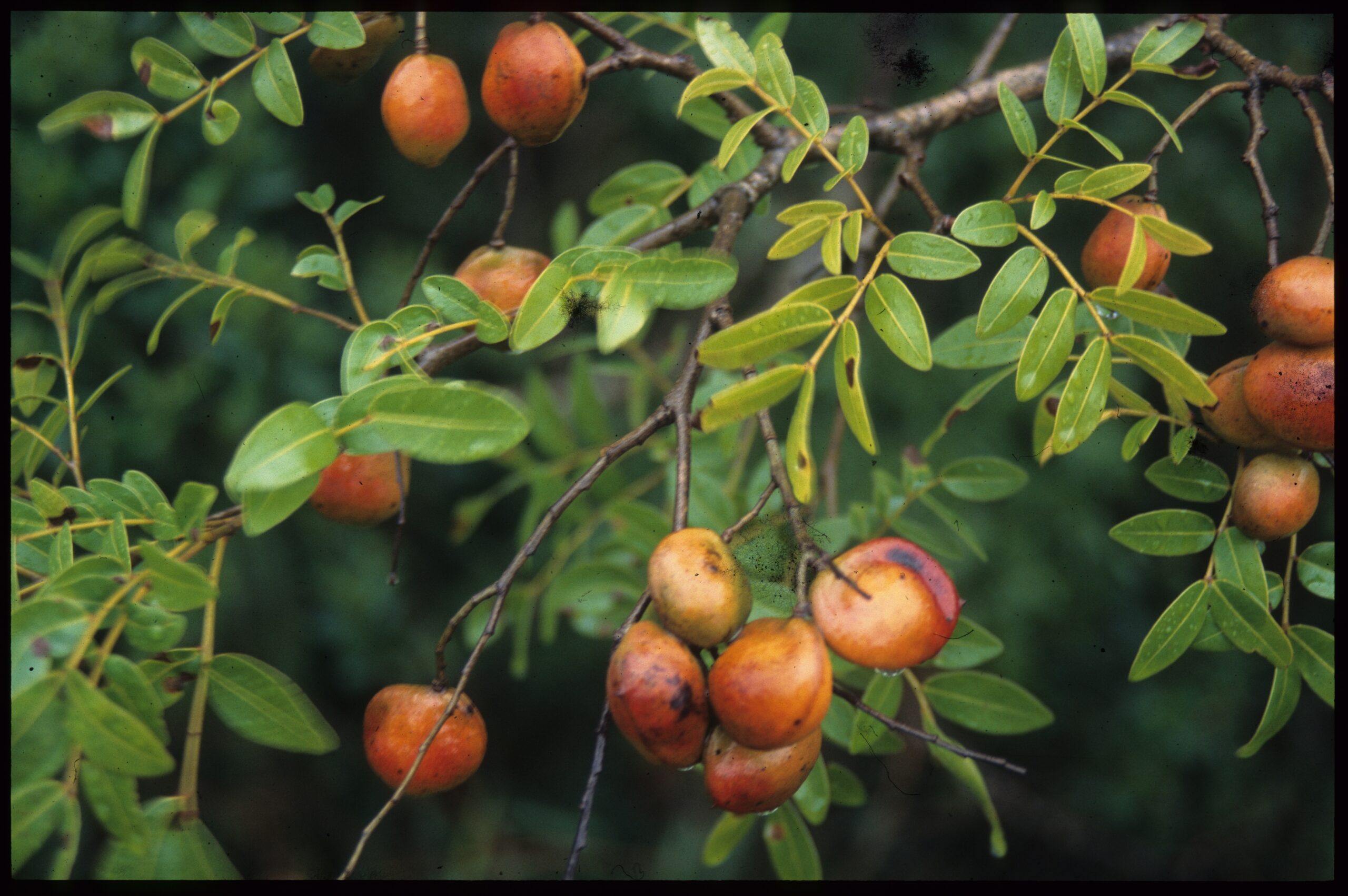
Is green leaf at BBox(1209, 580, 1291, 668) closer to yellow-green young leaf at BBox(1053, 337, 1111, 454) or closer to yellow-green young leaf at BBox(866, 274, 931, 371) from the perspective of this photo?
yellow-green young leaf at BBox(1053, 337, 1111, 454)

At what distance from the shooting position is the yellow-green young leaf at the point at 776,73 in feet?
1.93

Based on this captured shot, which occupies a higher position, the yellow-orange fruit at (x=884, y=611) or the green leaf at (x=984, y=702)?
the yellow-orange fruit at (x=884, y=611)

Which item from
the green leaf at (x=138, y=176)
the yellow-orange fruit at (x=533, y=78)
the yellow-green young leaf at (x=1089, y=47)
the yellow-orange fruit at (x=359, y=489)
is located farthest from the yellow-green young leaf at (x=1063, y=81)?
the green leaf at (x=138, y=176)

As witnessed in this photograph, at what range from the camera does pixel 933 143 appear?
4.81 feet

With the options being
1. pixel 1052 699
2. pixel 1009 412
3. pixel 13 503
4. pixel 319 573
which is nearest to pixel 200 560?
pixel 319 573

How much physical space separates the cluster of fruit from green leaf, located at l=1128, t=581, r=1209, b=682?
8.2 inches

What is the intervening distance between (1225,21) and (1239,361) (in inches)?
13.3

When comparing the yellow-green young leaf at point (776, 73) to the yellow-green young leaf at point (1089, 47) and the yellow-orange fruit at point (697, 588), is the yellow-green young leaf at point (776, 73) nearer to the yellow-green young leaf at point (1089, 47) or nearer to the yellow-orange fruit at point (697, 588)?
the yellow-green young leaf at point (1089, 47)

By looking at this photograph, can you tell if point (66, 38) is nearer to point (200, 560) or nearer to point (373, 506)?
point (200, 560)

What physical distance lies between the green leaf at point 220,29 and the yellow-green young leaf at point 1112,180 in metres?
0.61

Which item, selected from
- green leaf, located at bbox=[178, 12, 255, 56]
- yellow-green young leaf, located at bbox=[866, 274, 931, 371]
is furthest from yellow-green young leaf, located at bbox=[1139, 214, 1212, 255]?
green leaf, located at bbox=[178, 12, 255, 56]

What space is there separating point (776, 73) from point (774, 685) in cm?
40

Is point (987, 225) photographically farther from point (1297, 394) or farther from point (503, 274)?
point (503, 274)

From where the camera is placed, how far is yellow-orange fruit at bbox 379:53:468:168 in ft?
2.23
